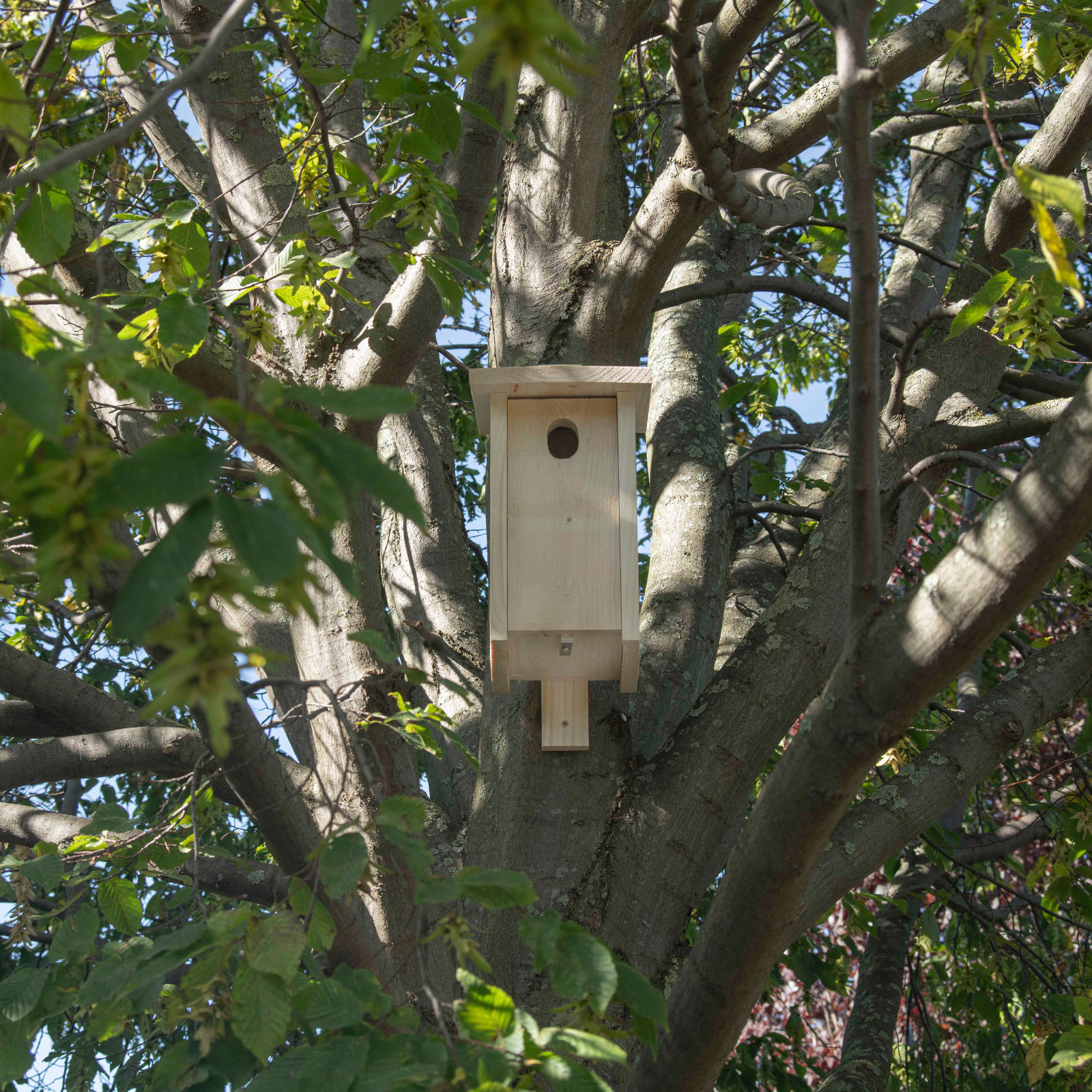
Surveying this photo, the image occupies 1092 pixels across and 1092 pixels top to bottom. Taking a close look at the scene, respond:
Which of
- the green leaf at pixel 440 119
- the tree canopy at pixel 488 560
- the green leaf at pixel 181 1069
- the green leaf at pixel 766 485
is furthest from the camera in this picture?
Result: the green leaf at pixel 766 485

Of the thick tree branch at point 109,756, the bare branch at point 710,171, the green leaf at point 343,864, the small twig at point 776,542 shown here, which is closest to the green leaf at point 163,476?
the green leaf at point 343,864

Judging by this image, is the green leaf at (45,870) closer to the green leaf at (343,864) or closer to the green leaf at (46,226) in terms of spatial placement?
the green leaf at (343,864)

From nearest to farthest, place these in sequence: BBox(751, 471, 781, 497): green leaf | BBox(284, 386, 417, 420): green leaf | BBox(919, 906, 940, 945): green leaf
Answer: BBox(284, 386, 417, 420): green leaf < BBox(751, 471, 781, 497): green leaf < BBox(919, 906, 940, 945): green leaf

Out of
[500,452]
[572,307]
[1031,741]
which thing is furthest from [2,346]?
[1031,741]

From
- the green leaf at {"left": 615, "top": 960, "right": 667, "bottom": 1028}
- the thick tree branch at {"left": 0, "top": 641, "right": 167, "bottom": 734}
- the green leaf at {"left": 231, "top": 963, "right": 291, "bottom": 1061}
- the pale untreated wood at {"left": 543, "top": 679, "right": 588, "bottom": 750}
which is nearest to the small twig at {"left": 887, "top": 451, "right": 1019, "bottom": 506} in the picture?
the pale untreated wood at {"left": 543, "top": 679, "right": 588, "bottom": 750}

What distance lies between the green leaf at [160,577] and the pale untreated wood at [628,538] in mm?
1287

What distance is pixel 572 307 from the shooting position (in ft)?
8.61

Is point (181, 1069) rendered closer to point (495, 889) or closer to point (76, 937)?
point (76, 937)

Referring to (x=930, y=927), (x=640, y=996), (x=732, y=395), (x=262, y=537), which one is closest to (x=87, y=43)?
(x=262, y=537)

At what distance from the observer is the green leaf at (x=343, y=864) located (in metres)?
1.31

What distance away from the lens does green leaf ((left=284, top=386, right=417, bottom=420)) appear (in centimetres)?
110

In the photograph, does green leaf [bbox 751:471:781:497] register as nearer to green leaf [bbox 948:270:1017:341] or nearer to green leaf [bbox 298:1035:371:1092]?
green leaf [bbox 948:270:1017:341]

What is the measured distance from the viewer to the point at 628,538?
7.42 feet

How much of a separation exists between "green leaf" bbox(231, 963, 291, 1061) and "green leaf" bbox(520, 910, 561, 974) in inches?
12.7
